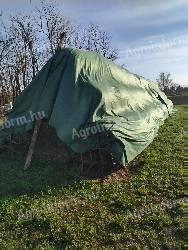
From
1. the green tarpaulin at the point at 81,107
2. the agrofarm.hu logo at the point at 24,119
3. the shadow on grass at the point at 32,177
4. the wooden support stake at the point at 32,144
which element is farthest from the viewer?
the agrofarm.hu logo at the point at 24,119

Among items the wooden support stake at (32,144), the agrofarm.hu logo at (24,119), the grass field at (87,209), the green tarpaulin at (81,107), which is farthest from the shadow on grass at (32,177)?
the agrofarm.hu logo at (24,119)

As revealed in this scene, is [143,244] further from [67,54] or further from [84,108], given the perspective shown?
[67,54]

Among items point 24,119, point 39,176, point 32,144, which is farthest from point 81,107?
point 39,176

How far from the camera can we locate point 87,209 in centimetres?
1003

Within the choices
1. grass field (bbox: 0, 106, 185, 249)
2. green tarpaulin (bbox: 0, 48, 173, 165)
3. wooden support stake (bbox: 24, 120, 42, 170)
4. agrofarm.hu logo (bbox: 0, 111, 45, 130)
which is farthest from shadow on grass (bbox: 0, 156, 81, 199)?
agrofarm.hu logo (bbox: 0, 111, 45, 130)

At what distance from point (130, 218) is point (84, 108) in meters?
4.68

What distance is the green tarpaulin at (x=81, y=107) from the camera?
12.6 m

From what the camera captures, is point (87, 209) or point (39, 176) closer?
point (87, 209)

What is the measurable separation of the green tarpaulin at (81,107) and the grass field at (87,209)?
1.01 m

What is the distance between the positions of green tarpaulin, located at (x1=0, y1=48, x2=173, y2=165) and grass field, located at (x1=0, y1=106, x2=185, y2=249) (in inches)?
39.8

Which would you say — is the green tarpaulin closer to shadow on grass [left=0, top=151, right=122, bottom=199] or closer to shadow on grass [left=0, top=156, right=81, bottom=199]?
shadow on grass [left=0, top=151, right=122, bottom=199]

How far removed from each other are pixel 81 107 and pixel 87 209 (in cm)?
418

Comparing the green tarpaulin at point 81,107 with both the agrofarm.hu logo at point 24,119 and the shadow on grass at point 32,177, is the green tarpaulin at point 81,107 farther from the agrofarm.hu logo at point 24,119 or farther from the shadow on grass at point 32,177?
the shadow on grass at point 32,177

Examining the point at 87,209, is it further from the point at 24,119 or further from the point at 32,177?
the point at 24,119
